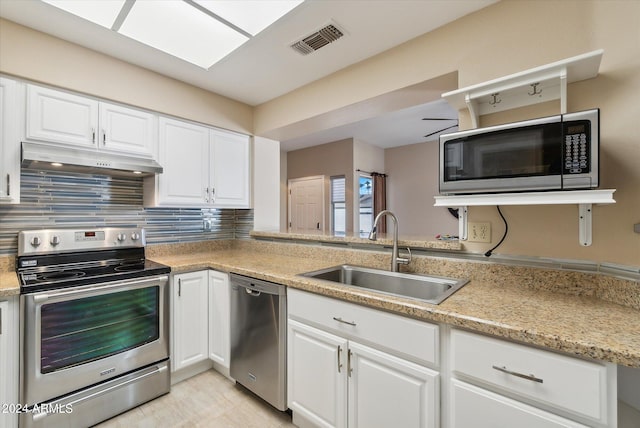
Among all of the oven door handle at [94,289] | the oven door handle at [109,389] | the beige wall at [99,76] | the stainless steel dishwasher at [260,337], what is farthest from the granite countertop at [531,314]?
the beige wall at [99,76]

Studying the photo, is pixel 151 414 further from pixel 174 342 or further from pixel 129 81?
pixel 129 81

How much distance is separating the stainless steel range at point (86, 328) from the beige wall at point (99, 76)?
102 cm

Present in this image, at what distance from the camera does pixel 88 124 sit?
199 cm

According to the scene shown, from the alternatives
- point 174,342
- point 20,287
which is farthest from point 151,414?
point 20,287

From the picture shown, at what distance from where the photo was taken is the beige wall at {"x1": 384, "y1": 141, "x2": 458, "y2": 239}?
→ 5.39 meters

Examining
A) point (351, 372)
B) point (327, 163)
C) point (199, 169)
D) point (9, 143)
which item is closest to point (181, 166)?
point (199, 169)

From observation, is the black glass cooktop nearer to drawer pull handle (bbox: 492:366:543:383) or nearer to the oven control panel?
the oven control panel

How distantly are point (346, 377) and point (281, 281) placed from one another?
24.4 inches

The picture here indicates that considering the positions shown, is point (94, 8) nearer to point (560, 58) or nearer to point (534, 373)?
point (560, 58)

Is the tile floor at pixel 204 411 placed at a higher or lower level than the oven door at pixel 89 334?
lower

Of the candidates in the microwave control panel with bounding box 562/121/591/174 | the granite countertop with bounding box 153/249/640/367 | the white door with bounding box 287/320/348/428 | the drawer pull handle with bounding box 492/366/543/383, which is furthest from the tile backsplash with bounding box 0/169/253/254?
the microwave control panel with bounding box 562/121/591/174

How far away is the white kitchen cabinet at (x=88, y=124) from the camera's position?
1806 millimetres

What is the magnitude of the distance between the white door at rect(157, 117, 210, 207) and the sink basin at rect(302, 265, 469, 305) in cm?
140

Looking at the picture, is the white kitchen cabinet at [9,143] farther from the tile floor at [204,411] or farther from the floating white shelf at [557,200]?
the floating white shelf at [557,200]
